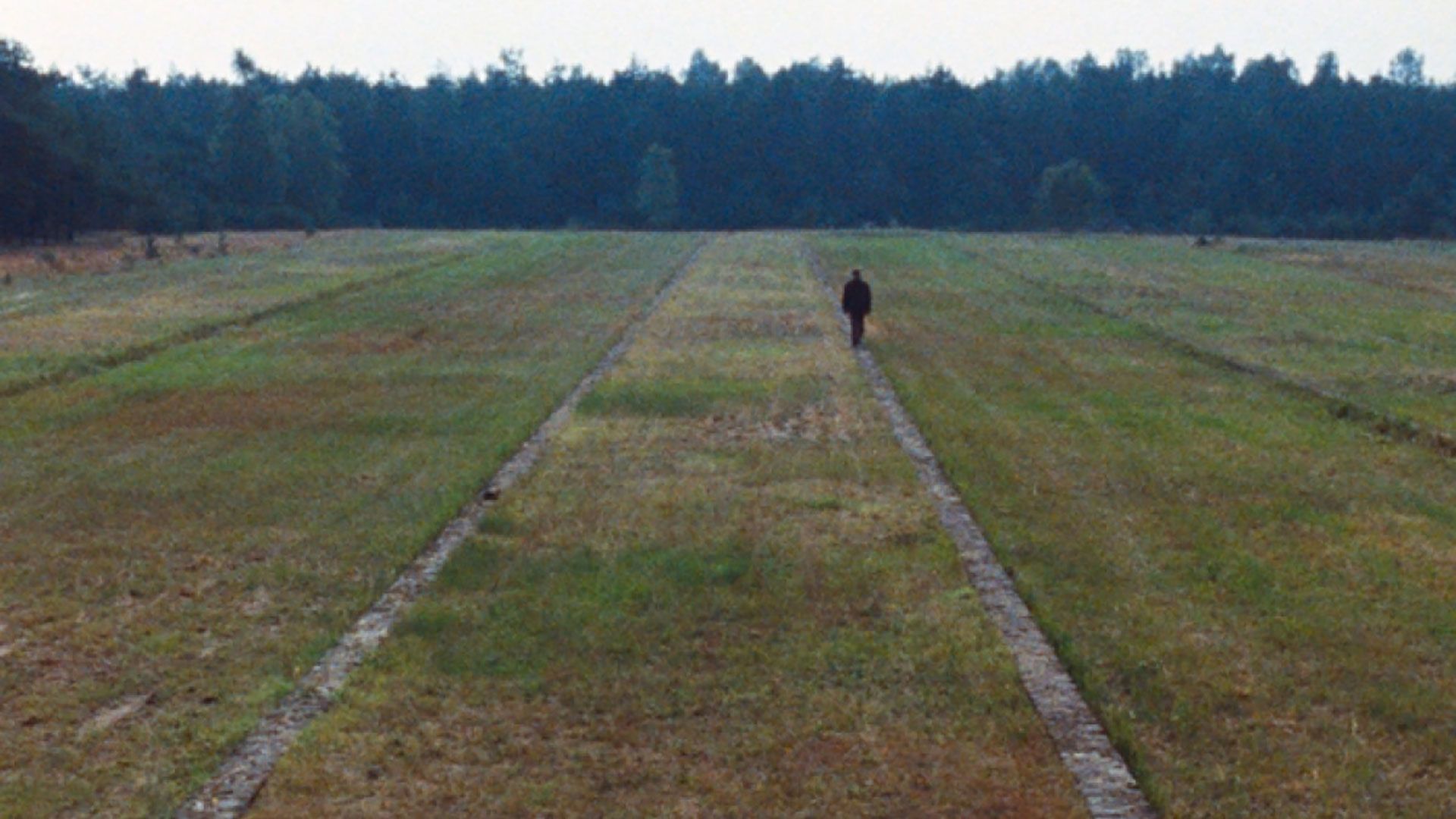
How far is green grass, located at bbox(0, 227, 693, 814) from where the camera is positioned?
975cm

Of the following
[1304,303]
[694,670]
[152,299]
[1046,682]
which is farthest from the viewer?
[1304,303]

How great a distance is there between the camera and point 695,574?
524 inches

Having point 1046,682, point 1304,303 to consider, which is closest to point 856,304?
point 1304,303

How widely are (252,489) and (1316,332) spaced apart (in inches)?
1034

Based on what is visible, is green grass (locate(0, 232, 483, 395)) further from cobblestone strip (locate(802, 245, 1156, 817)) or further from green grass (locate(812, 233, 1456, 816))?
cobblestone strip (locate(802, 245, 1156, 817))

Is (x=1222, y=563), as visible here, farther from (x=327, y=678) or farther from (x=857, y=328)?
(x=857, y=328)

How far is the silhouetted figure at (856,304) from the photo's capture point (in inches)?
1264

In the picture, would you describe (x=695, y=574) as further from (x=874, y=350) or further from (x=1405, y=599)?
(x=874, y=350)

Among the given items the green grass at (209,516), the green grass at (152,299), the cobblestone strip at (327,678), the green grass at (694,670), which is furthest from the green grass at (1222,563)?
the green grass at (152,299)

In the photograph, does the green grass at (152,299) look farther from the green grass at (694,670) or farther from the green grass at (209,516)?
the green grass at (694,670)

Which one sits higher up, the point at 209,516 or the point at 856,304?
the point at 856,304

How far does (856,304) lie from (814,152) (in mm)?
113207

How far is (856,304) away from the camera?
3231 cm

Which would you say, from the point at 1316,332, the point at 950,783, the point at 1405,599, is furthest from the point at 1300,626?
the point at 1316,332
